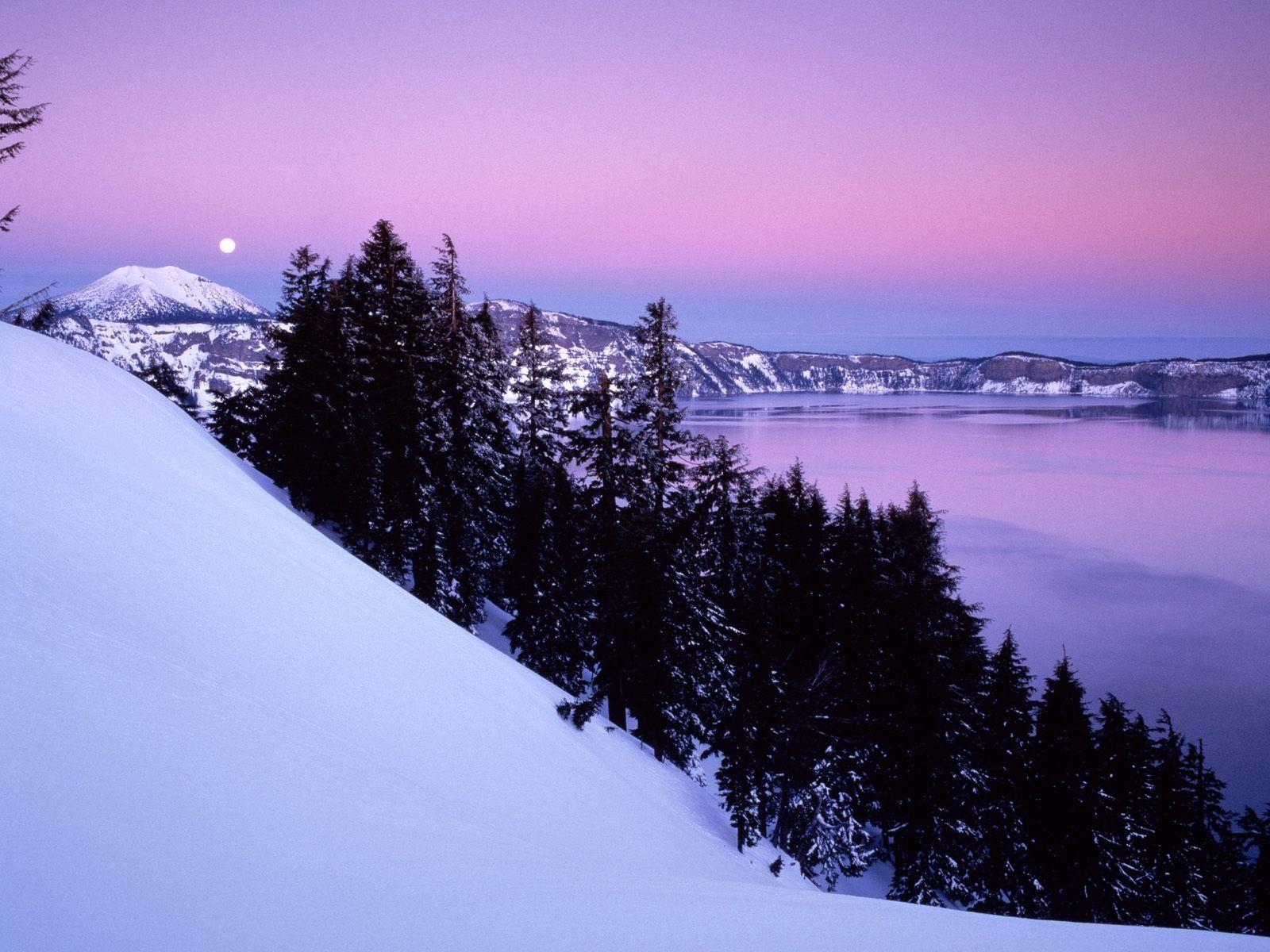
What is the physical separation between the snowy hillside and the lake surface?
32.7m

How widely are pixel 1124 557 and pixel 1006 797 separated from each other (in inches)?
2593

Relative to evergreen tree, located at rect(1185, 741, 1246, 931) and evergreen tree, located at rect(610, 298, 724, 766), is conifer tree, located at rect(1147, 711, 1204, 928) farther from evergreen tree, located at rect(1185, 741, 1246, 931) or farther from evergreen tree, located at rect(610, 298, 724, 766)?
evergreen tree, located at rect(610, 298, 724, 766)

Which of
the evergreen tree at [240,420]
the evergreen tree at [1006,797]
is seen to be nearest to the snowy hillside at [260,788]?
the evergreen tree at [1006,797]

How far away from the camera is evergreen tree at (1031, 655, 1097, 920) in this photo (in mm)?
20594

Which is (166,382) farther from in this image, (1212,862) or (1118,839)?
(1212,862)

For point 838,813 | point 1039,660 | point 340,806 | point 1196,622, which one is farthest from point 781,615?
point 1196,622

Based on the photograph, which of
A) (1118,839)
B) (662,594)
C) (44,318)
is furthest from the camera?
(44,318)

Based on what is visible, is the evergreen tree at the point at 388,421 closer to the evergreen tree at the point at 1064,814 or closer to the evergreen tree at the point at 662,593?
the evergreen tree at the point at 662,593

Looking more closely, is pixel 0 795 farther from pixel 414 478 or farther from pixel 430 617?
pixel 414 478

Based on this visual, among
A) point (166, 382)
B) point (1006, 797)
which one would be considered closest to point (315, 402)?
point (166, 382)

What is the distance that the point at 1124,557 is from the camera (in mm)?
71438

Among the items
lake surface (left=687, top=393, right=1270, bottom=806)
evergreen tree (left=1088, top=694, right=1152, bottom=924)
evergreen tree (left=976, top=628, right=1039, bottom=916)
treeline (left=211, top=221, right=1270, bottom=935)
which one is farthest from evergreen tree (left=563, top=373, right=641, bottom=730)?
lake surface (left=687, top=393, right=1270, bottom=806)

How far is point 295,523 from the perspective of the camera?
39.5 feet

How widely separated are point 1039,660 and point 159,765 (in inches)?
2199
